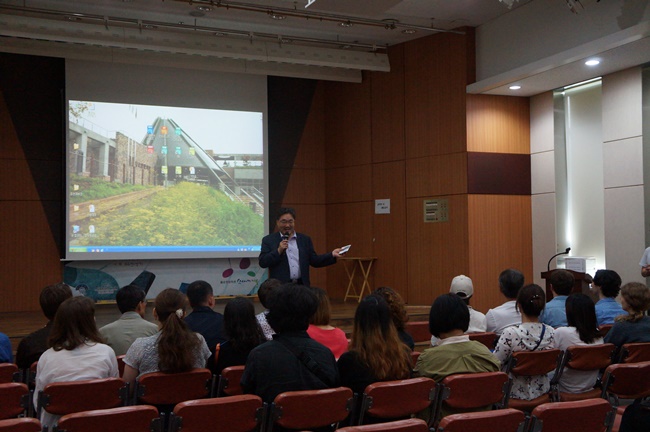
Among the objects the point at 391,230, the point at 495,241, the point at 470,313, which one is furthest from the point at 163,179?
the point at 470,313

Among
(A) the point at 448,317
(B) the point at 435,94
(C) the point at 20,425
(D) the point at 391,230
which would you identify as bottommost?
(C) the point at 20,425

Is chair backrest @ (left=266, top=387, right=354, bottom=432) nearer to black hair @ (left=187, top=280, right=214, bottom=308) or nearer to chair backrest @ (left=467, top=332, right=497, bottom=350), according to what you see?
black hair @ (left=187, top=280, right=214, bottom=308)

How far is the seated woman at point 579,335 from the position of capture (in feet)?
13.0

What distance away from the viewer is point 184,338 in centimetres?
308

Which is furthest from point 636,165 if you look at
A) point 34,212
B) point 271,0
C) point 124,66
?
point 34,212

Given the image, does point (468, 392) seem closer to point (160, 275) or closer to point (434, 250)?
point (434, 250)

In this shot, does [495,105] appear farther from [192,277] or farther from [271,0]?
[192,277]

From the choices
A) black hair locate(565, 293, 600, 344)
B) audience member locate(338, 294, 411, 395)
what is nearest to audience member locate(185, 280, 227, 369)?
audience member locate(338, 294, 411, 395)

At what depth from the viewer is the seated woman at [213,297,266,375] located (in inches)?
135

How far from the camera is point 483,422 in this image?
233cm

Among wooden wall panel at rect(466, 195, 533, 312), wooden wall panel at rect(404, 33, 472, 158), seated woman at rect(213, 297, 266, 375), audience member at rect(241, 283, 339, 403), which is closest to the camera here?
audience member at rect(241, 283, 339, 403)

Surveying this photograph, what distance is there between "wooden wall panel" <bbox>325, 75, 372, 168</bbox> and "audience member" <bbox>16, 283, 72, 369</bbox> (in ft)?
21.7

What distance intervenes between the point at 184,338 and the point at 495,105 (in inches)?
268

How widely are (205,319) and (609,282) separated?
10.4ft
